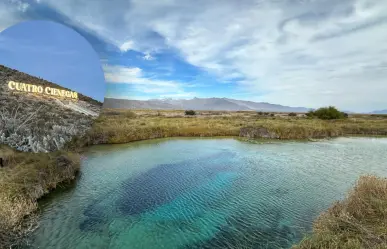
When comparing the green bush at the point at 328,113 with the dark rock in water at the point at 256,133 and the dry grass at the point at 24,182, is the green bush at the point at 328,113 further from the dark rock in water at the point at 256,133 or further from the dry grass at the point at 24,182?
the dry grass at the point at 24,182

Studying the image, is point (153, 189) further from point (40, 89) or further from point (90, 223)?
point (40, 89)

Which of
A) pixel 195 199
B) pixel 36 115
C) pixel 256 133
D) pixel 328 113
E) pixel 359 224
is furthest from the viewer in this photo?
pixel 328 113

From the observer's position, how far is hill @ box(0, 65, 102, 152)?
33.9 feet

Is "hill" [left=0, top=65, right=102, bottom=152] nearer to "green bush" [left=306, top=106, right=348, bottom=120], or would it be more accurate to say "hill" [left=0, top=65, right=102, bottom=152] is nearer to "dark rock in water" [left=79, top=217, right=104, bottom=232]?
"dark rock in water" [left=79, top=217, right=104, bottom=232]

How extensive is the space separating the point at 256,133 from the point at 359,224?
966 inches

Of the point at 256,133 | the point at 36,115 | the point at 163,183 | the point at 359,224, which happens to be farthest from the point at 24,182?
the point at 256,133

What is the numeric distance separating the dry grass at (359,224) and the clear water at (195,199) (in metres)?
1.27

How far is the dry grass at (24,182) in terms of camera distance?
7266mm

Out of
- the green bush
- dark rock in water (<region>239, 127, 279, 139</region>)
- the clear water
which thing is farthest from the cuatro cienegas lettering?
the green bush

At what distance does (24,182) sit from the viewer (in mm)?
9641

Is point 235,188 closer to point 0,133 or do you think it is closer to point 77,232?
point 77,232

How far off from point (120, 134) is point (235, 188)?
52.0 ft

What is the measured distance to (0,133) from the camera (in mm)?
10641

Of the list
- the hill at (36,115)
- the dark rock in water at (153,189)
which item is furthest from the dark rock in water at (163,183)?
the hill at (36,115)
